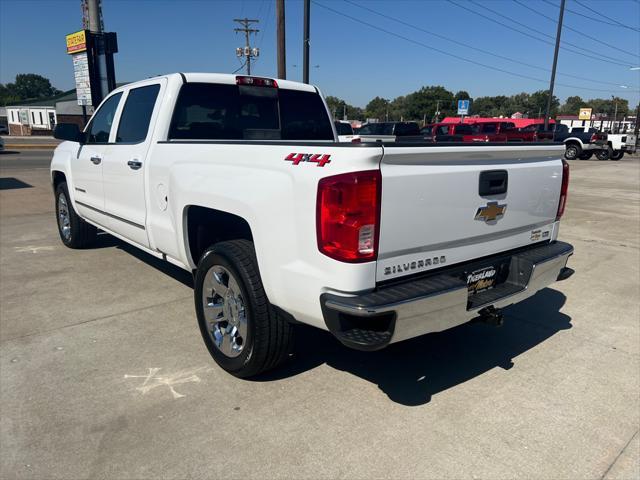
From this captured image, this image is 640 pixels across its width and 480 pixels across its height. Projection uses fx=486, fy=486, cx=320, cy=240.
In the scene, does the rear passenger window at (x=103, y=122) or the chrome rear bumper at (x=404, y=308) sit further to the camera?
the rear passenger window at (x=103, y=122)

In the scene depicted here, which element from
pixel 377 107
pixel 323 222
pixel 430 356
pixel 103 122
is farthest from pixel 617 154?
pixel 377 107

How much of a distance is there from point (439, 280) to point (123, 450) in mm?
1877

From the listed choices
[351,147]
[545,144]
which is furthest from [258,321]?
[545,144]

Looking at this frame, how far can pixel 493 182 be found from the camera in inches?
115

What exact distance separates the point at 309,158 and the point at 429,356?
6.30ft

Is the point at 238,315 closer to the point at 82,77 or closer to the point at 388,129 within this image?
the point at 82,77

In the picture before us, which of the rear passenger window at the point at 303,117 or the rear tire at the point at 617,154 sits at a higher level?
the rear passenger window at the point at 303,117

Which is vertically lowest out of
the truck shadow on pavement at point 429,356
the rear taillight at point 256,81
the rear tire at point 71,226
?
the truck shadow on pavement at point 429,356

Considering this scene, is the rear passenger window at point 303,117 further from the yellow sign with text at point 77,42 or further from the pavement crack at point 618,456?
the yellow sign with text at point 77,42

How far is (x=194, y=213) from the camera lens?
11.5 feet

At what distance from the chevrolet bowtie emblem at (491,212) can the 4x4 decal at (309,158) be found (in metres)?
1.05

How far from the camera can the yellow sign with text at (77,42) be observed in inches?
489

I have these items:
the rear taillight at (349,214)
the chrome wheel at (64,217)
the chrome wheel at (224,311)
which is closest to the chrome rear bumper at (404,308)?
the rear taillight at (349,214)

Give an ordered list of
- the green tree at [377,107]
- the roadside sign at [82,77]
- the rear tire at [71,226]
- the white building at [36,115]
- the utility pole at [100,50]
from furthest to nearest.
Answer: the green tree at [377,107], the white building at [36,115], the roadside sign at [82,77], the utility pole at [100,50], the rear tire at [71,226]
